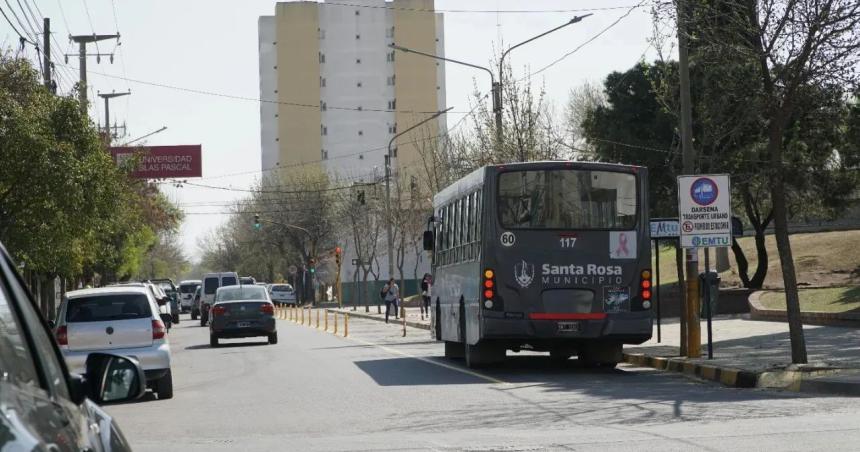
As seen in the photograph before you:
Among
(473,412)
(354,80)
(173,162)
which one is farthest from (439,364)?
(354,80)

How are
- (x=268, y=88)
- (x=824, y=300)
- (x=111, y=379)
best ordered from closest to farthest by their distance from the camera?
(x=111, y=379) → (x=824, y=300) → (x=268, y=88)

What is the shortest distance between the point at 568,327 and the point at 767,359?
331 centimetres

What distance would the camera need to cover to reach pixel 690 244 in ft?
69.9

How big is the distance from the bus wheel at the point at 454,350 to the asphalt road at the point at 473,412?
4.96 feet

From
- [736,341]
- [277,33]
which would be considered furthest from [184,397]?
[277,33]

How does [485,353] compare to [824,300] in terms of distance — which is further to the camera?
[824,300]

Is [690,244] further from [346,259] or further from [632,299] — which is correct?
[346,259]

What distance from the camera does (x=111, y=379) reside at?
427 centimetres

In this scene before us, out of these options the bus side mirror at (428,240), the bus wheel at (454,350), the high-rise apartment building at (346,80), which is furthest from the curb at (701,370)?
the high-rise apartment building at (346,80)

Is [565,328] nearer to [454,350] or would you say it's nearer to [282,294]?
[454,350]

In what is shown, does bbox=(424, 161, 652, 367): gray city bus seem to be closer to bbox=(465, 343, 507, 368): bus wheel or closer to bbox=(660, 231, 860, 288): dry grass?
bbox=(465, 343, 507, 368): bus wheel

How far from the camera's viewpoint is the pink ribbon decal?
21562mm

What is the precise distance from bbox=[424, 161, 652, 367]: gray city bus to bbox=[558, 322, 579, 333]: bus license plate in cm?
2

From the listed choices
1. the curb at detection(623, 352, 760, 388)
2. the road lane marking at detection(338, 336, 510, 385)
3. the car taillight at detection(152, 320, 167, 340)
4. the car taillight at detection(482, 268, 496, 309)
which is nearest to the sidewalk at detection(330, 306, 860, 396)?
the curb at detection(623, 352, 760, 388)
